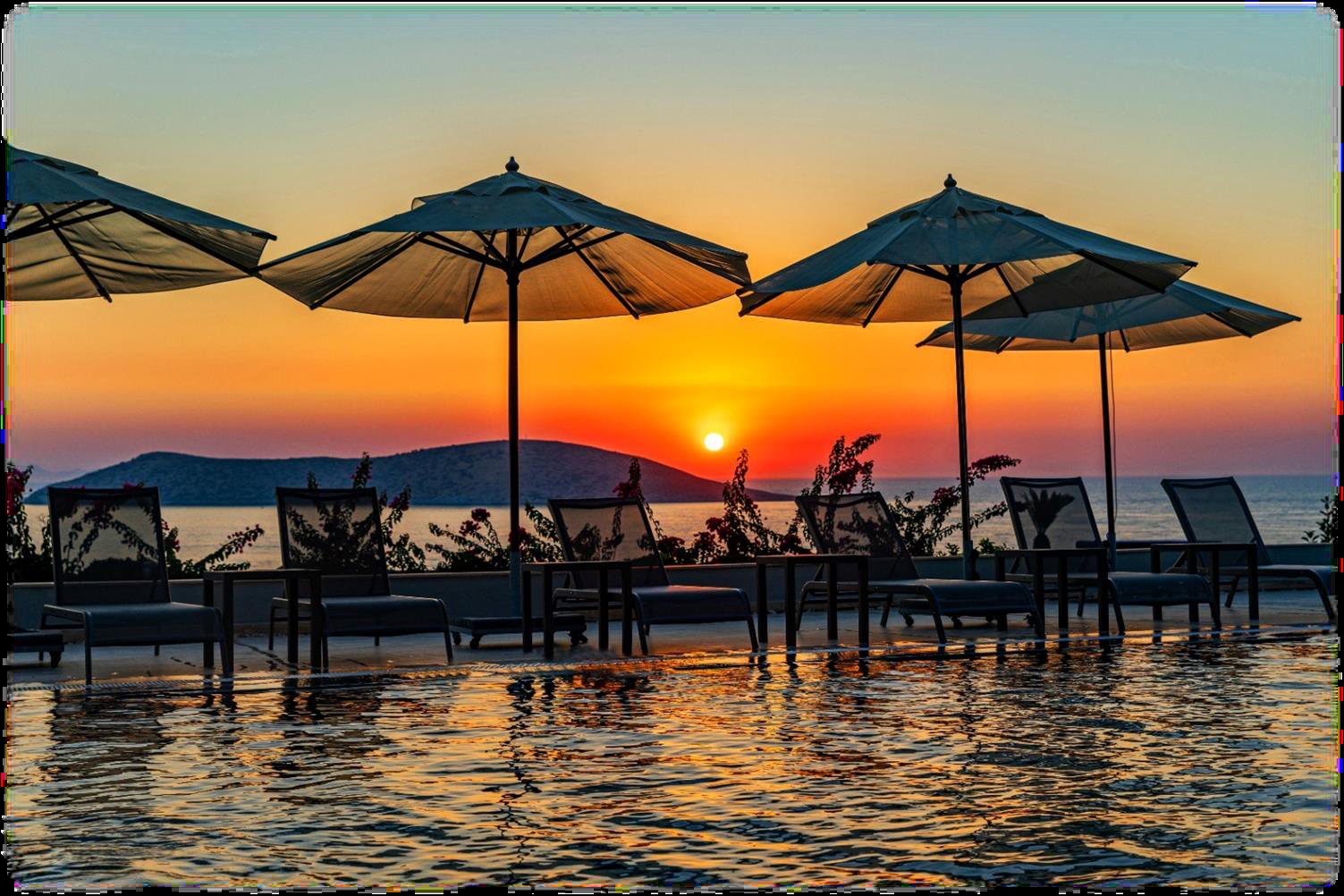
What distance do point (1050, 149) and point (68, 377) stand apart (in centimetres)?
1645

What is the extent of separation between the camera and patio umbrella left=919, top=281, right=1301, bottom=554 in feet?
47.4

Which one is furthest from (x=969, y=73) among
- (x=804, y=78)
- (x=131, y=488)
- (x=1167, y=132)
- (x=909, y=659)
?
(x=131, y=488)

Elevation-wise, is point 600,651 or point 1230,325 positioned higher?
point 1230,325

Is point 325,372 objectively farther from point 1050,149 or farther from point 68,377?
point 1050,149

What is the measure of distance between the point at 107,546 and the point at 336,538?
4.93 ft

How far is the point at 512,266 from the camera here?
40.1ft

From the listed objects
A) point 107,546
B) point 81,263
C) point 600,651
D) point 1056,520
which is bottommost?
point 600,651

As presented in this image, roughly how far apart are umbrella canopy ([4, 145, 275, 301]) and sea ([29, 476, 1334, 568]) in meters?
34.5

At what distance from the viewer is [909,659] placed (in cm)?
1097

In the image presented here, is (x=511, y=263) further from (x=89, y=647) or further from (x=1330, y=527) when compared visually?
(x=1330, y=527)

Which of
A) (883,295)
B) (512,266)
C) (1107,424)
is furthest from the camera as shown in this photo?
(1107,424)

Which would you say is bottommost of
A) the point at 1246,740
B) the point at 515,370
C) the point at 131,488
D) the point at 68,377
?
the point at 1246,740

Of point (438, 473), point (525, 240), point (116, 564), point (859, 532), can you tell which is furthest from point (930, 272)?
point (438, 473)

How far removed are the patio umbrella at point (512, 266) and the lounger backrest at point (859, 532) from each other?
1.80 meters
